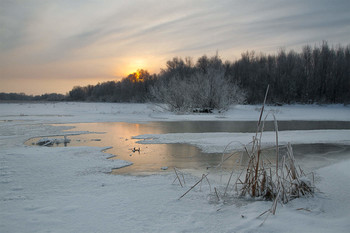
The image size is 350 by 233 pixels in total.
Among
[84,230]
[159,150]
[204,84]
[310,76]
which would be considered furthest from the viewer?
[310,76]

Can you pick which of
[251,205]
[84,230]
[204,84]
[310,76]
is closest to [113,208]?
[84,230]

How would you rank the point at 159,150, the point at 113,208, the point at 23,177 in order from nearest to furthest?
the point at 113,208, the point at 23,177, the point at 159,150

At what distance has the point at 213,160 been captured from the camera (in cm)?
689

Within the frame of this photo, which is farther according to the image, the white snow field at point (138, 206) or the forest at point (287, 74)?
the forest at point (287, 74)

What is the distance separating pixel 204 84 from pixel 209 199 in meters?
24.8

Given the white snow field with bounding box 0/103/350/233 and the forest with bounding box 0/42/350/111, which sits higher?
the forest with bounding box 0/42/350/111

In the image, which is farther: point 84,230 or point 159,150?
point 159,150

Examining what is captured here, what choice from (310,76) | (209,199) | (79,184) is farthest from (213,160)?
(310,76)

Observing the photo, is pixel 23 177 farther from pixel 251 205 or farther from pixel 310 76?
pixel 310 76

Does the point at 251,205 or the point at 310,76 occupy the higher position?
the point at 310,76

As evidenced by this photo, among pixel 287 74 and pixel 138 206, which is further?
pixel 287 74

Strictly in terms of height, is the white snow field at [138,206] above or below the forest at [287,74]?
below

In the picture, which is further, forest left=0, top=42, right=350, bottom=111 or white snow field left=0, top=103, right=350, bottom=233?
forest left=0, top=42, right=350, bottom=111

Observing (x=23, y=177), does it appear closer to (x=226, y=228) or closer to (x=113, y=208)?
(x=113, y=208)
